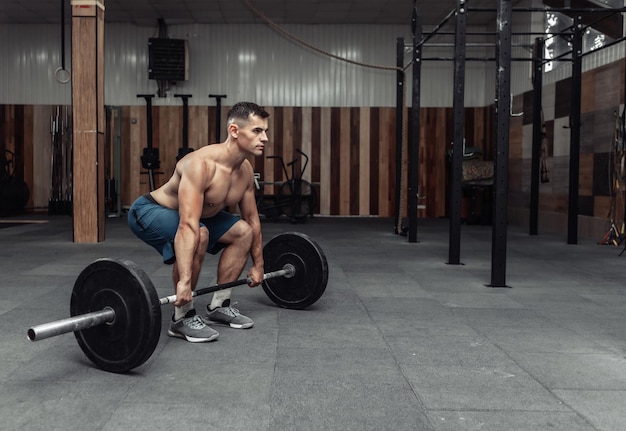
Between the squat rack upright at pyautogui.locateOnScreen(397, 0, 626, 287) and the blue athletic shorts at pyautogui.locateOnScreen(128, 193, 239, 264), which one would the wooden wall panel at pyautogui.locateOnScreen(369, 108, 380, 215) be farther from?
the blue athletic shorts at pyautogui.locateOnScreen(128, 193, 239, 264)

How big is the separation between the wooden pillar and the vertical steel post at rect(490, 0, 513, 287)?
3.83m

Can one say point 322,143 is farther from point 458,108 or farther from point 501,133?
point 501,133

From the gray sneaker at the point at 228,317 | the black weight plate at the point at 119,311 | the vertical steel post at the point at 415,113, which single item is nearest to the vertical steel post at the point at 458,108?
the vertical steel post at the point at 415,113

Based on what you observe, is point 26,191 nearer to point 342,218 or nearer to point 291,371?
point 342,218

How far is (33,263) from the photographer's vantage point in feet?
15.2

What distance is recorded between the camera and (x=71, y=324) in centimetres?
190

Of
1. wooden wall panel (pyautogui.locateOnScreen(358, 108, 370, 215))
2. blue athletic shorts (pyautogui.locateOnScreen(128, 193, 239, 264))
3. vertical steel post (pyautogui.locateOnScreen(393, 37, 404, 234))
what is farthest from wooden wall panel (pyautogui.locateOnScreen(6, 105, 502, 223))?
blue athletic shorts (pyautogui.locateOnScreen(128, 193, 239, 264))

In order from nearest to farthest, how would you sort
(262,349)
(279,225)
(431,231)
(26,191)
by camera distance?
1. (262,349)
2. (431,231)
3. (279,225)
4. (26,191)

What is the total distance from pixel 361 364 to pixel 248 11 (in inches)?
318

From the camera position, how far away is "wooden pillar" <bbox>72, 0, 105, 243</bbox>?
5953 millimetres

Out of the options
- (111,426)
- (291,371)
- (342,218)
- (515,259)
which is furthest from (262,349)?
(342,218)

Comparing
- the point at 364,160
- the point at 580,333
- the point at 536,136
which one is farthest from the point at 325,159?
the point at 580,333

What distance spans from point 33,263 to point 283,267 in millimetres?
2498

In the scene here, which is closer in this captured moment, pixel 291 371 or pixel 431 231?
pixel 291 371
